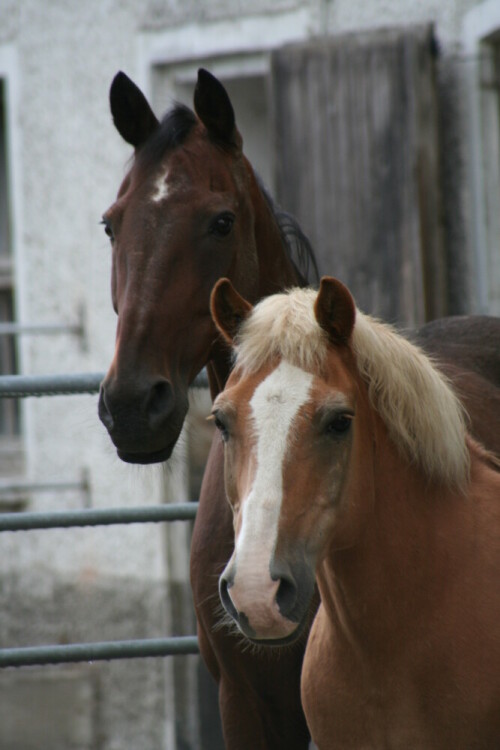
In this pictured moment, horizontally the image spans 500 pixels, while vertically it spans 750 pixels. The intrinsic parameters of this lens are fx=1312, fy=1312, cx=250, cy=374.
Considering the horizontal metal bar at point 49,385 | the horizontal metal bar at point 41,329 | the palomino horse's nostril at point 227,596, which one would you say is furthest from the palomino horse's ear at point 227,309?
the horizontal metal bar at point 41,329

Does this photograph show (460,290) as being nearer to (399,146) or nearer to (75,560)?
(399,146)

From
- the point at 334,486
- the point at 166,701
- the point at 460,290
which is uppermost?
the point at 460,290

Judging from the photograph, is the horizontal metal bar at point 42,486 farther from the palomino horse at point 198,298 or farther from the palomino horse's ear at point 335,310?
the palomino horse's ear at point 335,310

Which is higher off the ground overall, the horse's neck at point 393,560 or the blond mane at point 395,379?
the blond mane at point 395,379

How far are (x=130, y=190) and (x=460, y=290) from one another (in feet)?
11.0

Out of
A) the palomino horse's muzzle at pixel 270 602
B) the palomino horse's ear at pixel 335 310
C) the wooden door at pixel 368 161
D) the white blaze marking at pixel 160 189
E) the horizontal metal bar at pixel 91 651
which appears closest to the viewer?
the palomino horse's muzzle at pixel 270 602

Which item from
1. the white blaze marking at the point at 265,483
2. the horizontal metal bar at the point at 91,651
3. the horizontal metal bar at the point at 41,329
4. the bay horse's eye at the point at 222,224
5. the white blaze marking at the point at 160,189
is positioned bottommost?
the horizontal metal bar at the point at 91,651

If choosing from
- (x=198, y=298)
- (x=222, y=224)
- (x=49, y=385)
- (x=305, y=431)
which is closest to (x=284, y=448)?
(x=305, y=431)

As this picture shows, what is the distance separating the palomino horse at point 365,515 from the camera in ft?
7.97

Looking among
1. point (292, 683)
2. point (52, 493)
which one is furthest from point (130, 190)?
point (52, 493)

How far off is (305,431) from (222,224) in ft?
2.49

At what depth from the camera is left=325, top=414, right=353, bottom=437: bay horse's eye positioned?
2469 millimetres

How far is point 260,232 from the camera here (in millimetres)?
3252

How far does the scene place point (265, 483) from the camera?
2395 mm
